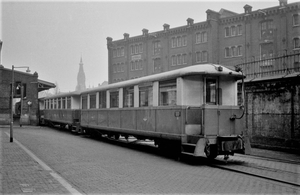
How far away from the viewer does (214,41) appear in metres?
44.8

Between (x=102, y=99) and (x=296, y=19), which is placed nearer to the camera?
(x=102, y=99)

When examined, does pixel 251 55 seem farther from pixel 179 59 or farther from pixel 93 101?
pixel 93 101

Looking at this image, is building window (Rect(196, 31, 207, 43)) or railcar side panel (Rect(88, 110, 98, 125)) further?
building window (Rect(196, 31, 207, 43))

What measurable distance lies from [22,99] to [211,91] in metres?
29.3

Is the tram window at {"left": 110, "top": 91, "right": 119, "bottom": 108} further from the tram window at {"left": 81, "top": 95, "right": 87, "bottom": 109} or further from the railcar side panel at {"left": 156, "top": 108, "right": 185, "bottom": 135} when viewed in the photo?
the tram window at {"left": 81, "top": 95, "right": 87, "bottom": 109}

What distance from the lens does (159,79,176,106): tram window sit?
1144 cm

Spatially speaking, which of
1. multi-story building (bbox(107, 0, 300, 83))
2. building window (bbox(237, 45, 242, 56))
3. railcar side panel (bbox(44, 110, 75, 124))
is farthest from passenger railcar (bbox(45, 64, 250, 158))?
building window (bbox(237, 45, 242, 56))

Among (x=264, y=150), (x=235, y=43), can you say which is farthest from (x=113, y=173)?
(x=235, y=43)

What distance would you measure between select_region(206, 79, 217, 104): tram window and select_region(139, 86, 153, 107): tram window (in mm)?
2512


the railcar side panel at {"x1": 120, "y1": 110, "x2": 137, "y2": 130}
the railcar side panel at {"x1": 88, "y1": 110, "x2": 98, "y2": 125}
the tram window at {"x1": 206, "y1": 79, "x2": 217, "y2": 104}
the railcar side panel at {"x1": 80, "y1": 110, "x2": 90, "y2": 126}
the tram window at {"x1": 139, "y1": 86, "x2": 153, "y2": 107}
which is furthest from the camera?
the railcar side panel at {"x1": 80, "y1": 110, "x2": 90, "y2": 126}

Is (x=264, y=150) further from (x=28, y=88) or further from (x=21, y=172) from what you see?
(x=28, y=88)

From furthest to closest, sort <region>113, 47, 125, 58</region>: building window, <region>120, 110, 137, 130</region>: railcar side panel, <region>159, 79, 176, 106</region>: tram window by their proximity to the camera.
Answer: <region>113, 47, 125, 58</region>: building window < <region>120, 110, 137, 130</region>: railcar side panel < <region>159, 79, 176, 106</region>: tram window

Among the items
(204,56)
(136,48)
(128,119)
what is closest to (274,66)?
(128,119)

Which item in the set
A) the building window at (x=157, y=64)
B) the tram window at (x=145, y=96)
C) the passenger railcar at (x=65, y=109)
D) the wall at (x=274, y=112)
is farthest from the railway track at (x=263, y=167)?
the building window at (x=157, y=64)
